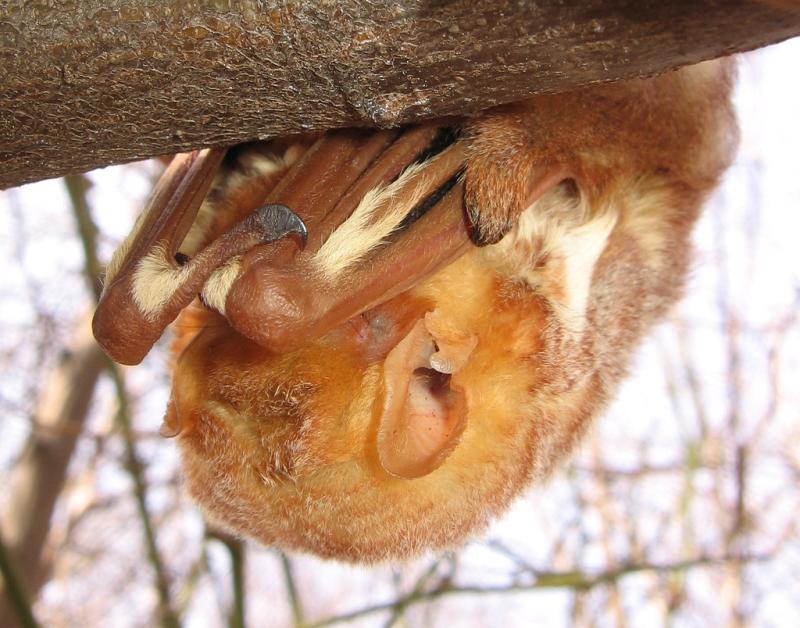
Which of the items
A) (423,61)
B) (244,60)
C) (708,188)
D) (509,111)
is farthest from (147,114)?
(708,188)

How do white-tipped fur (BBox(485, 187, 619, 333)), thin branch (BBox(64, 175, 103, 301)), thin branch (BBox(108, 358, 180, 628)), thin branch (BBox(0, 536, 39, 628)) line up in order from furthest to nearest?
thin branch (BBox(108, 358, 180, 628))
thin branch (BBox(64, 175, 103, 301))
thin branch (BBox(0, 536, 39, 628))
white-tipped fur (BBox(485, 187, 619, 333))

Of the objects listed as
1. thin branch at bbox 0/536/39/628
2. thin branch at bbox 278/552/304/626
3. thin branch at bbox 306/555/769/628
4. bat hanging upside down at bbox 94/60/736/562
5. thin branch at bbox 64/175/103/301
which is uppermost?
thin branch at bbox 64/175/103/301

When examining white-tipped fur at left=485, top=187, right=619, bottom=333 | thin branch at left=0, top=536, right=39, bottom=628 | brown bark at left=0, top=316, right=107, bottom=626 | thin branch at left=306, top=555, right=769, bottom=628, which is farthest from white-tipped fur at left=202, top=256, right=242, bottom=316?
thin branch at left=306, top=555, right=769, bottom=628

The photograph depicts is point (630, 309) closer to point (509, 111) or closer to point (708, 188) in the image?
point (708, 188)

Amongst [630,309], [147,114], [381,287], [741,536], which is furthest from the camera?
[741,536]

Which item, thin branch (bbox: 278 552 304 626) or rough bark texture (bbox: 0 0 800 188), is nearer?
rough bark texture (bbox: 0 0 800 188)

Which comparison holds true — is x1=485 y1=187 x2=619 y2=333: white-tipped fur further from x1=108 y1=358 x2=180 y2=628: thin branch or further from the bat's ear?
x1=108 y1=358 x2=180 y2=628: thin branch

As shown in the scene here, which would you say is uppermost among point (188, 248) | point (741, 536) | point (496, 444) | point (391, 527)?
point (188, 248)
